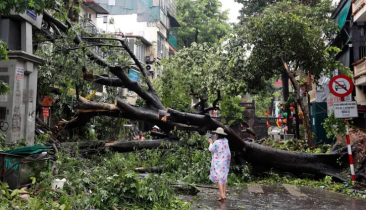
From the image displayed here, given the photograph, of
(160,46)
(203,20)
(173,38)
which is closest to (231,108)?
(160,46)

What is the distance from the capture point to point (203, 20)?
1913 inches

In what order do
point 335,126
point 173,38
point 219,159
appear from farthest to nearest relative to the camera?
point 173,38 → point 335,126 → point 219,159

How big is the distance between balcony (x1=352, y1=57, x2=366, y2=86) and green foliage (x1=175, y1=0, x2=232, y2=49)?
27.3m

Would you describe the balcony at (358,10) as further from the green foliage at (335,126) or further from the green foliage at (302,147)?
the green foliage at (335,126)

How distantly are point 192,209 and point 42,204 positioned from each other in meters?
2.98

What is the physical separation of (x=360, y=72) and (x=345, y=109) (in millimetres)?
10792

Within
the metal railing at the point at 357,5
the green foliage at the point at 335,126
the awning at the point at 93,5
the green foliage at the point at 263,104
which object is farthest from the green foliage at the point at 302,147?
the green foliage at the point at 263,104

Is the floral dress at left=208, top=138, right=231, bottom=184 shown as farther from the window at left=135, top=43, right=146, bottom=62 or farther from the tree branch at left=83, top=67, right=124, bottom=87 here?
the window at left=135, top=43, right=146, bottom=62

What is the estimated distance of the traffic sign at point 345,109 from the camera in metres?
10.7

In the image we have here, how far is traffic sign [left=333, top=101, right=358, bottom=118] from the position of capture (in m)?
10.7

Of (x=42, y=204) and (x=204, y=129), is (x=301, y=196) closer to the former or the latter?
(x=204, y=129)

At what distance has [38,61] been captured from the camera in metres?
12.0

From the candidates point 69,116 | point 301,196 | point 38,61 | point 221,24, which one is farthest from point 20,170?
point 221,24

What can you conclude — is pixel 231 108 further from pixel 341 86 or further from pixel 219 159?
pixel 219 159
